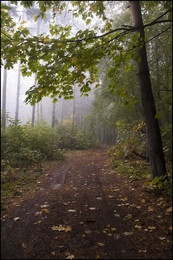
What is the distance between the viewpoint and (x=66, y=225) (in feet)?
10.7

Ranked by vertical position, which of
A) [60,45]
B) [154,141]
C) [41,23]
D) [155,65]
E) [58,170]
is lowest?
[58,170]

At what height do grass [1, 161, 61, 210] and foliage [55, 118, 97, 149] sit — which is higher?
foliage [55, 118, 97, 149]

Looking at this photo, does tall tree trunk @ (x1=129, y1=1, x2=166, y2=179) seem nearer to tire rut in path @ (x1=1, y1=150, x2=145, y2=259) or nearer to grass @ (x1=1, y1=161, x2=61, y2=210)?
tire rut in path @ (x1=1, y1=150, x2=145, y2=259)

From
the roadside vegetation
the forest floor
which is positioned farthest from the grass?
the forest floor

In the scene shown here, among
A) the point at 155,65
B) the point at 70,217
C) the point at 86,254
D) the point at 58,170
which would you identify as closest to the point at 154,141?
the point at 70,217

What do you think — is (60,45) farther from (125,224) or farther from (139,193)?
(139,193)

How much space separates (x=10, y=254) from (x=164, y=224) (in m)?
2.58

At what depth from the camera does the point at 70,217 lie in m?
3.56

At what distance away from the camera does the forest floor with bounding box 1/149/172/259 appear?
2553 millimetres

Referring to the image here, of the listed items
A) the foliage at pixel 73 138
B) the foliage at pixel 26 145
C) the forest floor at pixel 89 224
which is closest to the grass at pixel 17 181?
the forest floor at pixel 89 224

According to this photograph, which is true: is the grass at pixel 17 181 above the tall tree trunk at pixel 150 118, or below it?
below

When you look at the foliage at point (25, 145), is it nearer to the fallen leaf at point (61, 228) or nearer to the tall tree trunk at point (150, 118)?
the fallen leaf at point (61, 228)

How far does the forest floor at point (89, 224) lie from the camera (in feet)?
8.38

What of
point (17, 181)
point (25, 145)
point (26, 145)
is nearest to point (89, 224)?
point (17, 181)
